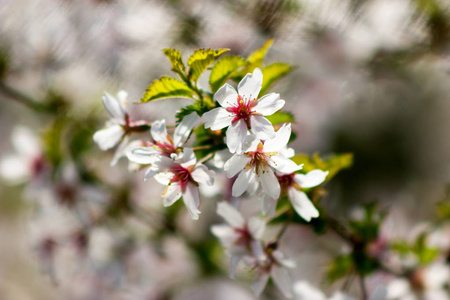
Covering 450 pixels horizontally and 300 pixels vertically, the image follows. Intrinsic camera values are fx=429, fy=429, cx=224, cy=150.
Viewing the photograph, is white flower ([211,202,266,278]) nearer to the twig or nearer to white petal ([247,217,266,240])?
white petal ([247,217,266,240])

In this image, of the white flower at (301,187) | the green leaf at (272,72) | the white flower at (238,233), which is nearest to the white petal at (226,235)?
the white flower at (238,233)

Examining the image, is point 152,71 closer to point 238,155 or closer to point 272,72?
point 272,72

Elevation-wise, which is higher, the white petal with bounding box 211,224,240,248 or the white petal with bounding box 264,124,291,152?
the white petal with bounding box 264,124,291,152

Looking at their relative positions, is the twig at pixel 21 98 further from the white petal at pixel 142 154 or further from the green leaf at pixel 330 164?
the green leaf at pixel 330 164

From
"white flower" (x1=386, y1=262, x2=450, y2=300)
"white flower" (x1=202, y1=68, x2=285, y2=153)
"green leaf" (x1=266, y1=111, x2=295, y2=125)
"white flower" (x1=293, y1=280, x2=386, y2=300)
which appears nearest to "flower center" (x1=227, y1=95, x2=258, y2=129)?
"white flower" (x1=202, y1=68, x2=285, y2=153)

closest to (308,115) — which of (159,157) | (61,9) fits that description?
(61,9)

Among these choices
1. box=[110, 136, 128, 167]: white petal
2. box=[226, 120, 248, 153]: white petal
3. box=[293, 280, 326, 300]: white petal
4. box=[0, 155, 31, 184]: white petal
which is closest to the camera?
box=[226, 120, 248, 153]: white petal
